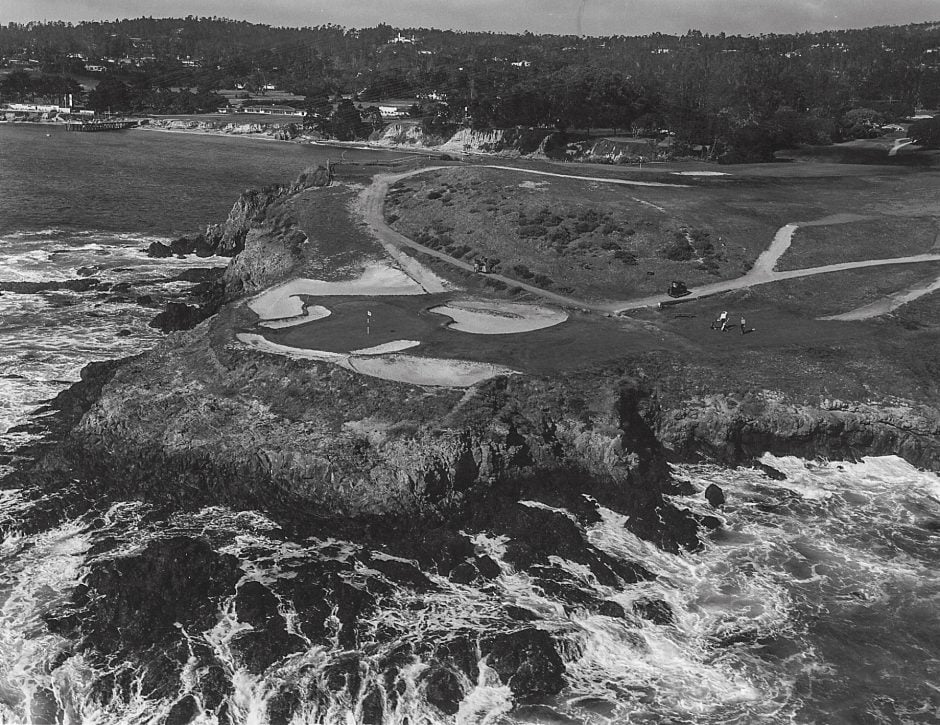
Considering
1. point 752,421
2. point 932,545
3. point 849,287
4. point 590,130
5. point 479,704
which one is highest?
point 590,130

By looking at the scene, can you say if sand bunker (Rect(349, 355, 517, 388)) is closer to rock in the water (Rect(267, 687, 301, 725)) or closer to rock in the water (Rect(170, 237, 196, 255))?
rock in the water (Rect(267, 687, 301, 725))

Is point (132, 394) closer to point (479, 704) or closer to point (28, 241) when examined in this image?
point (479, 704)

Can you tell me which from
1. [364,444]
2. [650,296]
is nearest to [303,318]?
[364,444]

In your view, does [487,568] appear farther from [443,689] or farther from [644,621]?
[644,621]

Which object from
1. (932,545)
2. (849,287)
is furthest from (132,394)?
A: (849,287)

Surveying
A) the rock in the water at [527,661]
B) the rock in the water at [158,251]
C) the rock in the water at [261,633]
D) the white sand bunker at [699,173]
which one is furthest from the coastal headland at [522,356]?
the white sand bunker at [699,173]

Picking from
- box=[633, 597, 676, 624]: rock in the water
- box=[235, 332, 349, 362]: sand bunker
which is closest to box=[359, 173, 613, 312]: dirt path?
box=[235, 332, 349, 362]: sand bunker
